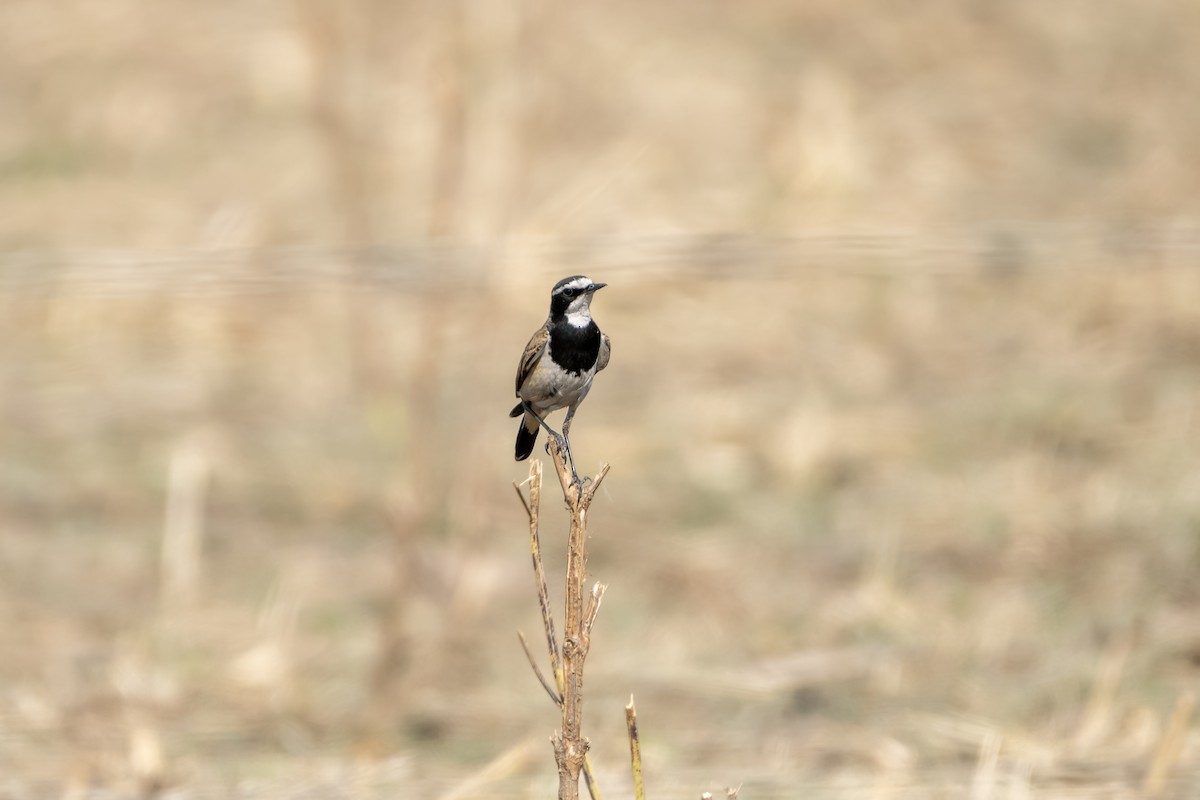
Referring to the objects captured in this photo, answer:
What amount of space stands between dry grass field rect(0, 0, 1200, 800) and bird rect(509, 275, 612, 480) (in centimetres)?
120

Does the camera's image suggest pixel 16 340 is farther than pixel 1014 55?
No

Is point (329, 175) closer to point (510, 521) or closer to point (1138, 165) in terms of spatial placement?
point (510, 521)

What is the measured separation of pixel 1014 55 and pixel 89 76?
907 cm

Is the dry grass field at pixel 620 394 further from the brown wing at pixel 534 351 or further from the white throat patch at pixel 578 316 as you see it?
the white throat patch at pixel 578 316

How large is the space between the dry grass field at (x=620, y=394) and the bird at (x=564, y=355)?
120 cm

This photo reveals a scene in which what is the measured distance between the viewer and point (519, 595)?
8.85m

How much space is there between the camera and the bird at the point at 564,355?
392 centimetres

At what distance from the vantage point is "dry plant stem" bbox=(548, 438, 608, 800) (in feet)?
10.6

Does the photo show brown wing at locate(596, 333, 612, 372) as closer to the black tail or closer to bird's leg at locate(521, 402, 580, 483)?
bird's leg at locate(521, 402, 580, 483)

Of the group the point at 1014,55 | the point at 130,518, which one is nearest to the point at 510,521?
the point at 130,518

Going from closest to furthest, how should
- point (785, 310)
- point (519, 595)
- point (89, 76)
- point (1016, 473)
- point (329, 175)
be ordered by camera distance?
point (519, 595), point (1016, 473), point (785, 310), point (329, 175), point (89, 76)

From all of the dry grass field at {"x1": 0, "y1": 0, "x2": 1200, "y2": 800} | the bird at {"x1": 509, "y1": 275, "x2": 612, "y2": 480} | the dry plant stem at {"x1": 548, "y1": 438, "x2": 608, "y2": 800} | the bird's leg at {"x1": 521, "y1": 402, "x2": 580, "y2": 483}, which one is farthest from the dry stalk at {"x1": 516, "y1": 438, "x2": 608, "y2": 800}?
the dry grass field at {"x1": 0, "y1": 0, "x2": 1200, "y2": 800}

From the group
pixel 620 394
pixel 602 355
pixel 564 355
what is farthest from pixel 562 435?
pixel 620 394

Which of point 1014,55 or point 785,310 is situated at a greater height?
point 1014,55
